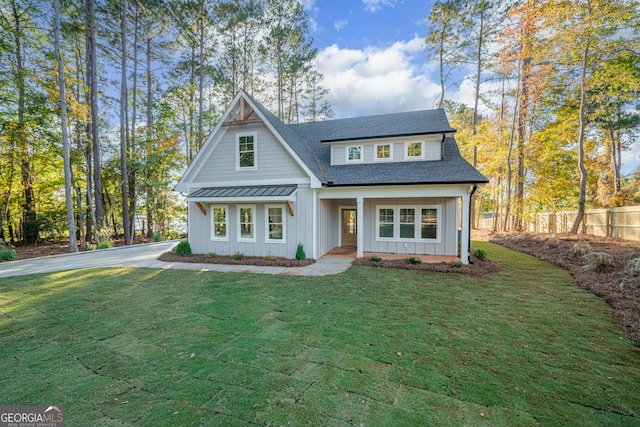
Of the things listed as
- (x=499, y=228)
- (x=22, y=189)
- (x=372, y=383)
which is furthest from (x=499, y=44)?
(x=22, y=189)

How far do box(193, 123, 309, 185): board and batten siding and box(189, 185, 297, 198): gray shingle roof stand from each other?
36 centimetres

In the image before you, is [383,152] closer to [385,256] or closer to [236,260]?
[385,256]

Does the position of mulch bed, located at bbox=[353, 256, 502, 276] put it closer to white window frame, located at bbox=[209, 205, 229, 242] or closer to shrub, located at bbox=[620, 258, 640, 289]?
shrub, located at bbox=[620, 258, 640, 289]

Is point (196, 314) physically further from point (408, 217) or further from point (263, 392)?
point (408, 217)

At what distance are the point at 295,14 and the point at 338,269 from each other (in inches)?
710

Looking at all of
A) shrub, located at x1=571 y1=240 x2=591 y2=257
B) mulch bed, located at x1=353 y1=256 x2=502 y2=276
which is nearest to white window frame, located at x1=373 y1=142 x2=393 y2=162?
mulch bed, located at x1=353 y1=256 x2=502 y2=276

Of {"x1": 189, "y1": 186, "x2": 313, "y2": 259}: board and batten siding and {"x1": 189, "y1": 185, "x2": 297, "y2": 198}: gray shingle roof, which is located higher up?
{"x1": 189, "y1": 185, "x2": 297, "y2": 198}: gray shingle roof

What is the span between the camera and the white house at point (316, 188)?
9.52 m

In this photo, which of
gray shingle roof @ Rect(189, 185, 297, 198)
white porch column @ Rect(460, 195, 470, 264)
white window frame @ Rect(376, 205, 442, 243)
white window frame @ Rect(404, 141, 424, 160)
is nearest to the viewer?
white porch column @ Rect(460, 195, 470, 264)

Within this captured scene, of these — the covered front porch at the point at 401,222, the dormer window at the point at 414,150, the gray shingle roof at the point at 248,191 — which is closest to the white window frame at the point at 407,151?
the dormer window at the point at 414,150

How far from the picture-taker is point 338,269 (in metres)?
8.34

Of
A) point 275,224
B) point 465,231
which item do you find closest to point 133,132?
point 275,224

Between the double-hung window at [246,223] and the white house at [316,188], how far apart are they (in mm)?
42

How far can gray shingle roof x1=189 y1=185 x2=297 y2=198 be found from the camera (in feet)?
30.8
